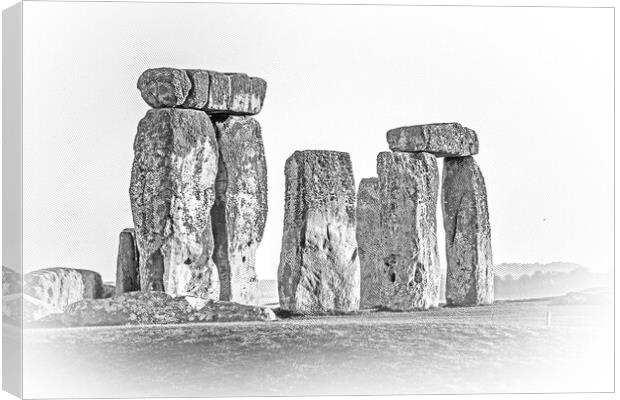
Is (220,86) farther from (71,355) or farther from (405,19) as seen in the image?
(71,355)

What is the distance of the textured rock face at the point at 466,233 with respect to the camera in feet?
89.1

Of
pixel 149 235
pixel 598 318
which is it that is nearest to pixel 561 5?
pixel 598 318

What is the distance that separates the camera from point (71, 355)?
68.0ft

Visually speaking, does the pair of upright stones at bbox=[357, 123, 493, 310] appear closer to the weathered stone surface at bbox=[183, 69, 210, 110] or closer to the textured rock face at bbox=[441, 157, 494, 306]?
the textured rock face at bbox=[441, 157, 494, 306]

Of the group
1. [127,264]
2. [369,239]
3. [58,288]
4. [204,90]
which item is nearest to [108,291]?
[127,264]

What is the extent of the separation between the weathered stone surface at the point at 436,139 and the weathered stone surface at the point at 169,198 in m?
3.21

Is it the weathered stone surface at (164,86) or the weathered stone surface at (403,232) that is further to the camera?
the weathered stone surface at (403,232)

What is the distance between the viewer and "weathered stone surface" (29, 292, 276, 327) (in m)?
21.8

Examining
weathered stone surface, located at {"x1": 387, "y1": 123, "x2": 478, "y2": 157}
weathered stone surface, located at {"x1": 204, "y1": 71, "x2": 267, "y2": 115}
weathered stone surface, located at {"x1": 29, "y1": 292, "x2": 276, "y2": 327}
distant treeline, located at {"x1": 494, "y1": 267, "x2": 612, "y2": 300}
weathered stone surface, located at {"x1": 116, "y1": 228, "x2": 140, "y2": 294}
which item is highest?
weathered stone surface, located at {"x1": 204, "y1": 71, "x2": 267, "y2": 115}

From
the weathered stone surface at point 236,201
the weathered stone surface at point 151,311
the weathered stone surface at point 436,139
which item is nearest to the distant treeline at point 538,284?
the weathered stone surface at point 436,139

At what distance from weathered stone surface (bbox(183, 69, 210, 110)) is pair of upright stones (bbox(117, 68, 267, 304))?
0.5 inches

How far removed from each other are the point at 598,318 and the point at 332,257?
362 centimetres

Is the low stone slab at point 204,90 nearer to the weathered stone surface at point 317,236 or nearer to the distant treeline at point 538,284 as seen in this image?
the weathered stone surface at point 317,236

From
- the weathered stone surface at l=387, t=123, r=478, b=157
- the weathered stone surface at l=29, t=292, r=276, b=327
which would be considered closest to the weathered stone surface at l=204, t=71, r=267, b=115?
the weathered stone surface at l=387, t=123, r=478, b=157
